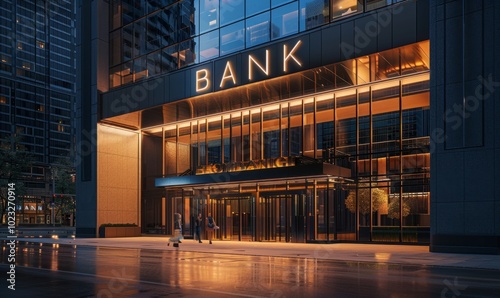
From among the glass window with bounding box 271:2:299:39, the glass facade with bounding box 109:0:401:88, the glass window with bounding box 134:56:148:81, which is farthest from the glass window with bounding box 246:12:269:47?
the glass window with bounding box 134:56:148:81

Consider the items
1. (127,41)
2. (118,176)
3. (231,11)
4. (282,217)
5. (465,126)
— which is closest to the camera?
(465,126)

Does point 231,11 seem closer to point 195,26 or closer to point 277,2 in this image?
point 195,26

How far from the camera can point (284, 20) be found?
3047cm

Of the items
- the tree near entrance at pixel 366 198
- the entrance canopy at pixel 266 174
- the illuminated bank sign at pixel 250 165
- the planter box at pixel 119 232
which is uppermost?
the illuminated bank sign at pixel 250 165

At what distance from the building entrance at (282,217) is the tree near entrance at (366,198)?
270cm

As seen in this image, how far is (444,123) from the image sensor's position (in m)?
22.8

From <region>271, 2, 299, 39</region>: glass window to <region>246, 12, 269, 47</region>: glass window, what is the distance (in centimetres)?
50

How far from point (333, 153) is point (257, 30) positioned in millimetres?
8755

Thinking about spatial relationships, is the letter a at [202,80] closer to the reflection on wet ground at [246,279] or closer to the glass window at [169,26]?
the glass window at [169,26]

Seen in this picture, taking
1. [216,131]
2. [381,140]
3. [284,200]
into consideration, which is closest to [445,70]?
[381,140]

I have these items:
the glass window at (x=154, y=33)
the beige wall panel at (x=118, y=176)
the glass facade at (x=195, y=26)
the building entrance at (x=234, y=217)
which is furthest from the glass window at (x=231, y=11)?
the beige wall panel at (x=118, y=176)

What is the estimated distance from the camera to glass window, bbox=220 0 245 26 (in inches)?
1297

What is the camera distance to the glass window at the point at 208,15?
113 feet

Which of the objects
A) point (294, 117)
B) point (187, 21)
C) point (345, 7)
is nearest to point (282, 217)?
point (294, 117)
